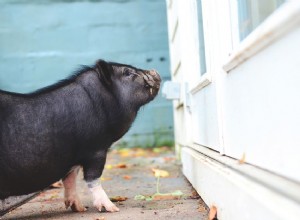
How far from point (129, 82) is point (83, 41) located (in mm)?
3973

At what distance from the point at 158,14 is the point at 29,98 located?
4.41m

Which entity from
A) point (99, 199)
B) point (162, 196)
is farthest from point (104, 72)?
point (162, 196)

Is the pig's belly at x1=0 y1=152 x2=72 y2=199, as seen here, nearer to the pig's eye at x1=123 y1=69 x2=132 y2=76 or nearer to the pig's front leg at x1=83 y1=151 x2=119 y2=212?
the pig's front leg at x1=83 y1=151 x2=119 y2=212

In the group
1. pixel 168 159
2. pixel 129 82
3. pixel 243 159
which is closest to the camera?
pixel 243 159

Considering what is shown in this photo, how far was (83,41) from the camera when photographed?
668 cm

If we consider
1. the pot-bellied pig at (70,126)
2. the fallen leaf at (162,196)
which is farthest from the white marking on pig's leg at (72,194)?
the fallen leaf at (162,196)

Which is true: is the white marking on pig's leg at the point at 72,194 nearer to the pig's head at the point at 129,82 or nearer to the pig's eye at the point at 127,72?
the pig's head at the point at 129,82

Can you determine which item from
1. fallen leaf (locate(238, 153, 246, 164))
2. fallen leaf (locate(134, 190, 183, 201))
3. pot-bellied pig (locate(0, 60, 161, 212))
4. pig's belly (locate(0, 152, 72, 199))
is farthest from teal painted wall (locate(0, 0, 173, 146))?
fallen leaf (locate(238, 153, 246, 164))

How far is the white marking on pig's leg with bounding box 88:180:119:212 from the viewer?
8.46 ft

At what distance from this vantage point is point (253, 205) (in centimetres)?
146

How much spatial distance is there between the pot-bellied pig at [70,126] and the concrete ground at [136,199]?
0.46 ft

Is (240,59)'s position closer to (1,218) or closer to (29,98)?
(29,98)

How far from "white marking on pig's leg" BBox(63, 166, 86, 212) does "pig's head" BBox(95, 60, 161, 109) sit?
18.1 inches

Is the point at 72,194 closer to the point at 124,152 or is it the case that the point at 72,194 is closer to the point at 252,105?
the point at 252,105
